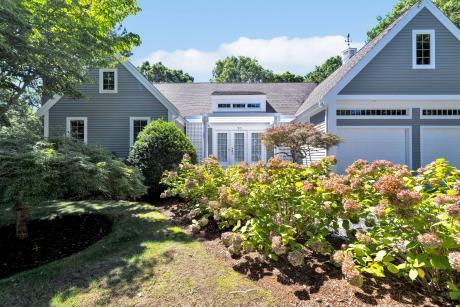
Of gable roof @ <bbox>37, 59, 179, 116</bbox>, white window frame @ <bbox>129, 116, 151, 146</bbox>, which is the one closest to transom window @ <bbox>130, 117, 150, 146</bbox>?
white window frame @ <bbox>129, 116, 151, 146</bbox>

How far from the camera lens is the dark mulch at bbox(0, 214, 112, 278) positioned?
4.81 meters

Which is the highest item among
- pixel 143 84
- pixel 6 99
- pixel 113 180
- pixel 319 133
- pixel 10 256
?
pixel 143 84

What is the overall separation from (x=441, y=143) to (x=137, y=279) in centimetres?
1318

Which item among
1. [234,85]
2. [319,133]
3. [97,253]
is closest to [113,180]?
[97,253]

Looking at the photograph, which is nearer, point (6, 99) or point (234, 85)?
point (6, 99)

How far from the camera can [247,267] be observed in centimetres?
368

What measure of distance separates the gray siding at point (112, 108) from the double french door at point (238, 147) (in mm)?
3851

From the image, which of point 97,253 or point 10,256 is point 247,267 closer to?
point 97,253

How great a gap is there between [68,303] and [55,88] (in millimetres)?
7610

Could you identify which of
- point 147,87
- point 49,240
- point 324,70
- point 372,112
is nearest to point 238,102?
point 147,87

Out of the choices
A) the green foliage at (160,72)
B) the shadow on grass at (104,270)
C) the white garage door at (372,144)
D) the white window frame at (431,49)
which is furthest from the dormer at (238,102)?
the green foliage at (160,72)

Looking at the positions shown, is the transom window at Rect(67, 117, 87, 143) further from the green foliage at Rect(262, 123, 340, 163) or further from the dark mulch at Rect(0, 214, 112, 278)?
the green foliage at Rect(262, 123, 340, 163)

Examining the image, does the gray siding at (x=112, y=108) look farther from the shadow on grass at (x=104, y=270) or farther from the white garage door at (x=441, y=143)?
the white garage door at (x=441, y=143)

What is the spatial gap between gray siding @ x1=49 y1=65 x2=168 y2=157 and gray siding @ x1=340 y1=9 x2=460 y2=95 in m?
8.53
